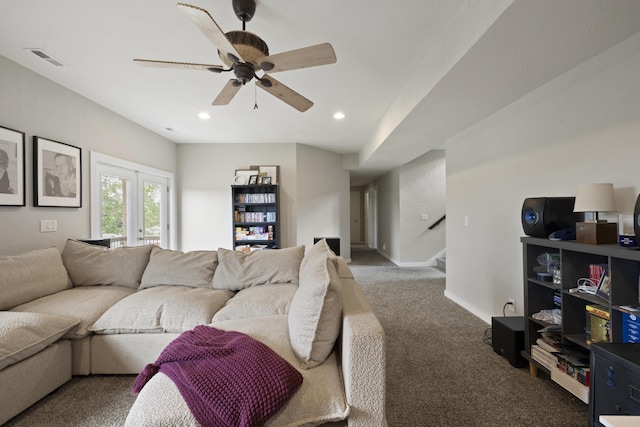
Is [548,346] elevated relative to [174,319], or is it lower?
lower

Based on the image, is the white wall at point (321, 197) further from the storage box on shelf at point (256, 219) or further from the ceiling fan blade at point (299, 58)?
the ceiling fan blade at point (299, 58)

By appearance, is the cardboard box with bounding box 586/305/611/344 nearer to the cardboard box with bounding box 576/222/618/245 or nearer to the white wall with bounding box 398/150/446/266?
the cardboard box with bounding box 576/222/618/245

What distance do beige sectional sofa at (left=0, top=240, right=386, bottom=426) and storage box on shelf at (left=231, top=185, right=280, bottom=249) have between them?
2635mm

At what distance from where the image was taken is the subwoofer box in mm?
2088

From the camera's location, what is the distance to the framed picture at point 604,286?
154 cm

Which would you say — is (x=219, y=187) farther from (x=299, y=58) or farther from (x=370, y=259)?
(x=299, y=58)

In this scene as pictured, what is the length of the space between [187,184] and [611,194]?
5.84 meters

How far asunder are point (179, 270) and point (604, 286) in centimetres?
305

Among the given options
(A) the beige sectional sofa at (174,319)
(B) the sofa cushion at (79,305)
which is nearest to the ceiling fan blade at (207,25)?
(A) the beige sectional sofa at (174,319)

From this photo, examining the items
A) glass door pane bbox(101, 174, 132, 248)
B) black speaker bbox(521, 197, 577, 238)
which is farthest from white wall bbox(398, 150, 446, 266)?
glass door pane bbox(101, 174, 132, 248)

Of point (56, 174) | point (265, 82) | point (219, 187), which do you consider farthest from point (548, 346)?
point (219, 187)

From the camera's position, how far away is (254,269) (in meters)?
2.50

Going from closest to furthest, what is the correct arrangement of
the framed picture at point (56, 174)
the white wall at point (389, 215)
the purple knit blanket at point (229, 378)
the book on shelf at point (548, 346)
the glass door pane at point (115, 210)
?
the purple knit blanket at point (229, 378) → the book on shelf at point (548, 346) → the framed picture at point (56, 174) → the glass door pane at point (115, 210) → the white wall at point (389, 215)

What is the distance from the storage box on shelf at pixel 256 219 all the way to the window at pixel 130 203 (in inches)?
49.0
